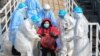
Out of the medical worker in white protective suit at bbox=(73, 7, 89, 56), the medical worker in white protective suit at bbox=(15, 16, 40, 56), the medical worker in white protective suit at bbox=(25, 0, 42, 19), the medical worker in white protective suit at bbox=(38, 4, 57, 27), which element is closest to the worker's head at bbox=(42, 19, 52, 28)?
the medical worker in white protective suit at bbox=(15, 16, 40, 56)

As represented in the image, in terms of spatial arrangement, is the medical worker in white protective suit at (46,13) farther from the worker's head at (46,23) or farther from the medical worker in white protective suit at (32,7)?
the worker's head at (46,23)

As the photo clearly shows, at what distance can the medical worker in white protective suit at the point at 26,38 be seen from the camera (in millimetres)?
10148

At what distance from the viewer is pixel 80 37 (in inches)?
398

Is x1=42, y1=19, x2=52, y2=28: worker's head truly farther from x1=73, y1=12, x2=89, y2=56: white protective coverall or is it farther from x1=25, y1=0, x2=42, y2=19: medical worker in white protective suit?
x1=25, y1=0, x2=42, y2=19: medical worker in white protective suit

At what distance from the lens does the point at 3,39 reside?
11.4m

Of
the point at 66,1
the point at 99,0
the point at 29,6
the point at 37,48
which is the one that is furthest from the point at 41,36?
the point at 99,0

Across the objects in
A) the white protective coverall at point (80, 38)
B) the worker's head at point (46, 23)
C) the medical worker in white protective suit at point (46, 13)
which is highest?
the medical worker in white protective suit at point (46, 13)

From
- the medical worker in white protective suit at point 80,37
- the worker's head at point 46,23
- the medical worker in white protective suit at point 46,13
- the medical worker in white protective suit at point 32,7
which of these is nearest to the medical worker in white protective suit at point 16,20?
the medical worker in white protective suit at point 46,13

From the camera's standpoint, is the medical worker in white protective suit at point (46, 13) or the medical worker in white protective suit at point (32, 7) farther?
the medical worker in white protective suit at point (32, 7)

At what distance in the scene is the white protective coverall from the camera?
10.1 metres

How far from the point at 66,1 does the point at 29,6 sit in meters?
2.73

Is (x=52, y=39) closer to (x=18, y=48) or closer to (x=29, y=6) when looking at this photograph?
(x=18, y=48)

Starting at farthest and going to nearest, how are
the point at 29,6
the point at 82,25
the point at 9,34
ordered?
the point at 29,6
the point at 9,34
the point at 82,25

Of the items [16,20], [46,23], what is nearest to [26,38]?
[46,23]
